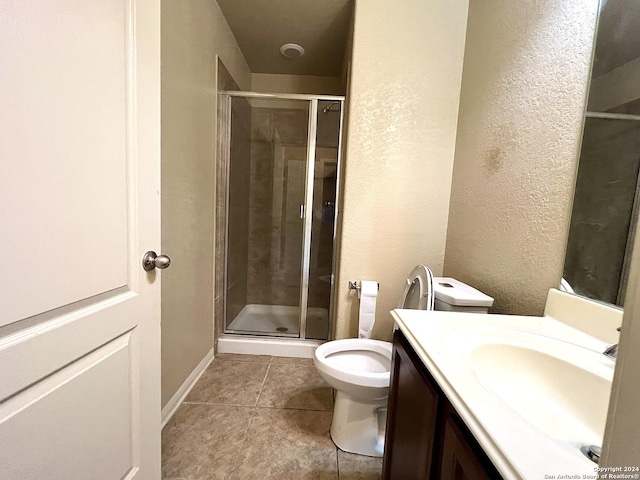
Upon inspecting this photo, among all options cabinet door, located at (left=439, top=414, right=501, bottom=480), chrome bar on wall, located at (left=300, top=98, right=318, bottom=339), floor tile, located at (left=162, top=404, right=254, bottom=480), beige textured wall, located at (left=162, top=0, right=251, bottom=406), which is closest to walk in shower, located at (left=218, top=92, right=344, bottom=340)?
chrome bar on wall, located at (left=300, top=98, right=318, bottom=339)

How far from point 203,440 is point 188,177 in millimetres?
1388

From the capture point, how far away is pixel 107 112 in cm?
67

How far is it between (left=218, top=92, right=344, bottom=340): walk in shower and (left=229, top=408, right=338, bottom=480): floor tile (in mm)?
777

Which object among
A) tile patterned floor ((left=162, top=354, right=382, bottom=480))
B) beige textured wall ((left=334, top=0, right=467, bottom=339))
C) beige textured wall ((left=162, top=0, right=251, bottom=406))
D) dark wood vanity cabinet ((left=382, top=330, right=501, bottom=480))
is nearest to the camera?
dark wood vanity cabinet ((left=382, top=330, right=501, bottom=480))

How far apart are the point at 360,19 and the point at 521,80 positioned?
98 cm

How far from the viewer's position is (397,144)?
161 cm

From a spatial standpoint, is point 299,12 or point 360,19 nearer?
point 360,19

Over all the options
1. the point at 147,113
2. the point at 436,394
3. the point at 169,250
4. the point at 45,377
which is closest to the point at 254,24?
the point at 147,113

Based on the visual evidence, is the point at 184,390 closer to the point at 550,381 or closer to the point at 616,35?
the point at 550,381

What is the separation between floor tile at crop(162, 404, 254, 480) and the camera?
1153mm

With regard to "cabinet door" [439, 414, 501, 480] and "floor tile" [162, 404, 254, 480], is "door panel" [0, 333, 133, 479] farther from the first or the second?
"cabinet door" [439, 414, 501, 480]

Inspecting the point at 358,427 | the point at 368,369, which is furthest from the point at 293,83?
the point at 358,427

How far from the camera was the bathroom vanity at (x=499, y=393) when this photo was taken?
393mm

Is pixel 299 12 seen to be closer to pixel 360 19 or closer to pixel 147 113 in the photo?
pixel 360 19
